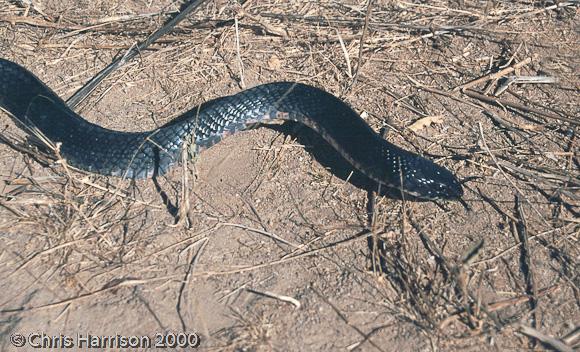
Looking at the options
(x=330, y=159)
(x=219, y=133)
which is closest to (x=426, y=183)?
(x=330, y=159)

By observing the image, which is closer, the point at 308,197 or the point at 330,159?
the point at 308,197

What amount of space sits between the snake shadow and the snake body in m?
0.16

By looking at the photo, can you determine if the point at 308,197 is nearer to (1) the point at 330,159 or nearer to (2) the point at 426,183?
(1) the point at 330,159

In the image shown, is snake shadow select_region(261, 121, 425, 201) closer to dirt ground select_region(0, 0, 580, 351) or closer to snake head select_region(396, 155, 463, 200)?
dirt ground select_region(0, 0, 580, 351)

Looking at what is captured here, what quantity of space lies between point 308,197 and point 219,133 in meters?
1.00

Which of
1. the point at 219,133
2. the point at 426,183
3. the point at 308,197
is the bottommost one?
the point at 308,197

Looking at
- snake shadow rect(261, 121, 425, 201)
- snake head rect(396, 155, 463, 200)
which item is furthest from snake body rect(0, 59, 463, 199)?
snake shadow rect(261, 121, 425, 201)

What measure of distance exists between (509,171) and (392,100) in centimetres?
128

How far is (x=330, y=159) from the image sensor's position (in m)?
5.12

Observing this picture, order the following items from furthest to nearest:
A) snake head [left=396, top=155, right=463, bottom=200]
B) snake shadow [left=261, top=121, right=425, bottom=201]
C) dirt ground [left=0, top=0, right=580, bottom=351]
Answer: snake shadow [left=261, top=121, right=425, bottom=201]
snake head [left=396, top=155, right=463, bottom=200]
dirt ground [left=0, top=0, right=580, bottom=351]

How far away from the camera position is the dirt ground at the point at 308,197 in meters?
3.88

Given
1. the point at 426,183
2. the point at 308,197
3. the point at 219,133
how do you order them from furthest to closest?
1. the point at 219,133
2. the point at 308,197
3. the point at 426,183

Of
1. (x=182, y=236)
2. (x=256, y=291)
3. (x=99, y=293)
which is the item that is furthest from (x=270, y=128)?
(x=99, y=293)

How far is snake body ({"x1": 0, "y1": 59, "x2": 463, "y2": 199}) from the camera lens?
15.1 ft
